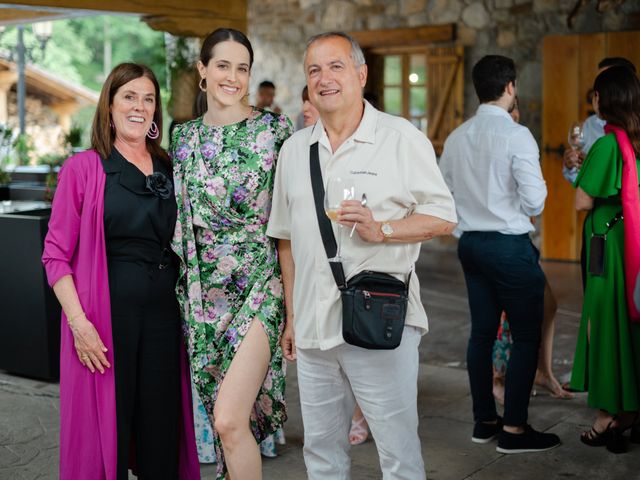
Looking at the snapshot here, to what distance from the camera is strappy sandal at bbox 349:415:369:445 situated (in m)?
4.44

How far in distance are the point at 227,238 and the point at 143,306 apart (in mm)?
385

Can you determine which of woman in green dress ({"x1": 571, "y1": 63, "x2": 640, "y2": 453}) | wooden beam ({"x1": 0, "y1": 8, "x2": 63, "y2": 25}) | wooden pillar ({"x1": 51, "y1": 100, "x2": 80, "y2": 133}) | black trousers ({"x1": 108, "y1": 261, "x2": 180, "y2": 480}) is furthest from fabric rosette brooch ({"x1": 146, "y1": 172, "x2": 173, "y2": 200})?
wooden pillar ({"x1": 51, "y1": 100, "x2": 80, "y2": 133})

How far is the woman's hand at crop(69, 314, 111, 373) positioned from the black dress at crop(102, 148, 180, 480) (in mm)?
83

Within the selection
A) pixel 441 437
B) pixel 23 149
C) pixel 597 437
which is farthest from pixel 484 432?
pixel 23 149

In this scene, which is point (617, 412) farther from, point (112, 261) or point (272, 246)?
point (112, 261)

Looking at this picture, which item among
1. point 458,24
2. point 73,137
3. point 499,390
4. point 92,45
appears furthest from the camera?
point 92,45

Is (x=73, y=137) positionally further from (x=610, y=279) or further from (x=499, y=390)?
(x=610, y=279)

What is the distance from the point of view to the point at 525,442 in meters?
4.28

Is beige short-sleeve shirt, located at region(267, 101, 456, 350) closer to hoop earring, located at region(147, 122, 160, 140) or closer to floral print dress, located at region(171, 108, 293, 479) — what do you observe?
floral print dress, located at region(171, 108, 293, 479)

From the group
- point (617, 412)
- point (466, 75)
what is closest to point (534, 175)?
point (617, 412)

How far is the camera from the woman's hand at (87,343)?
321 centimetres

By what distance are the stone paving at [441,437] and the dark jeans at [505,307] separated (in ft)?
0.77

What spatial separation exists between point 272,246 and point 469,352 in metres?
1.53

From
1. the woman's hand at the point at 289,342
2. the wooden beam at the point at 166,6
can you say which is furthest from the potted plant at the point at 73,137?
the woman's hand at the point at 289,342
